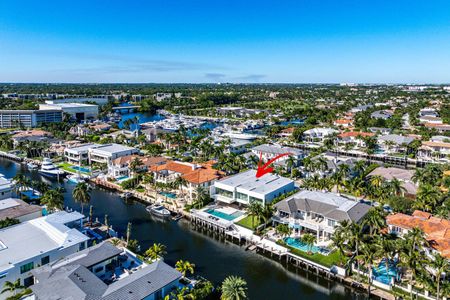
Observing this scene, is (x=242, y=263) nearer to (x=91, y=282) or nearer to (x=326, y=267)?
(x=326, y=267)

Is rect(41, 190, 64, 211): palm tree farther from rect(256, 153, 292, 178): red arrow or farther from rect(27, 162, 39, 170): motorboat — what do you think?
rect(27, 162, 39, 170): motorboat

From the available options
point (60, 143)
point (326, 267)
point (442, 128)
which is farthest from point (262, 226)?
point (442, 128)

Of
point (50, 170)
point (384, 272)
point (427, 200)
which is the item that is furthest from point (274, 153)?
point (50, 170)

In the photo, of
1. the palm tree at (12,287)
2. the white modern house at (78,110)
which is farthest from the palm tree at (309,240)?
the white modern house at (78,110)

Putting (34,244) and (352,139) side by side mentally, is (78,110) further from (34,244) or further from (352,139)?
(34,244)

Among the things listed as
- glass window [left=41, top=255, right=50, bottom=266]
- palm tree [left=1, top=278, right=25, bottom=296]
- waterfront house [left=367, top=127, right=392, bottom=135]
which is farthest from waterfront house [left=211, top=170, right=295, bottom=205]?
waterfront house [left=367, top=127, right=392, bottom=135]

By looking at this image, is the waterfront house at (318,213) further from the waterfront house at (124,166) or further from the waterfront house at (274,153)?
the waterfront house at (124,166)
